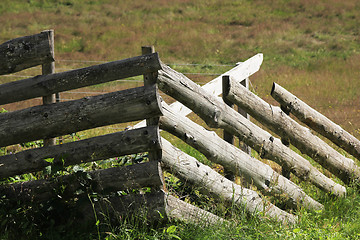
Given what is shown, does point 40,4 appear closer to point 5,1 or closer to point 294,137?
point 5,1

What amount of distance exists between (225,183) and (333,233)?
103cm

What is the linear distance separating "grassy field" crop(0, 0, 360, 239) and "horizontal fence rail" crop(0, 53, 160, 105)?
114 inches

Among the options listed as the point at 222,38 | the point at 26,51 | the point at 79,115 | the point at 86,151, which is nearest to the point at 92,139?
the point at 86,151

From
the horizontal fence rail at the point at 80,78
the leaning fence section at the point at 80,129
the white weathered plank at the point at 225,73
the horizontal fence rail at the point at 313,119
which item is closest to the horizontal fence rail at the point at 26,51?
the leaning fence section at the point at 80,129

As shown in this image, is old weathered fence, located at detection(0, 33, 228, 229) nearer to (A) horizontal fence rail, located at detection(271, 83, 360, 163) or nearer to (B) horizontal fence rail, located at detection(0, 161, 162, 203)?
(B) horizontal fence rail, located at detection(0, 161, 162, 203)

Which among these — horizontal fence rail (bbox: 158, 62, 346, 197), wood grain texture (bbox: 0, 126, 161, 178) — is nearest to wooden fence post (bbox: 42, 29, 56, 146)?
wood grain texture (bbox: 0, 126, 161, 178)

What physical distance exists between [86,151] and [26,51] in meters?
0.99

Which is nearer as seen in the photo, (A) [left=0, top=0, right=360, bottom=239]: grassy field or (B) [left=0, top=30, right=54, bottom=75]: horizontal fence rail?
(B) [left=0, top=30, right=54, bottom=75]: horizontal fence rail

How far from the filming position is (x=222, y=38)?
60.8 feet

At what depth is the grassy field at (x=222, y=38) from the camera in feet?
39.4

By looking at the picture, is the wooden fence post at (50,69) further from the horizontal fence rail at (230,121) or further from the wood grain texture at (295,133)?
the wood grain texture at (295,133)

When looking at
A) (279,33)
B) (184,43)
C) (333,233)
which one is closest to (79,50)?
(184,43)

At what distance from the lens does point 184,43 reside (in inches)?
704

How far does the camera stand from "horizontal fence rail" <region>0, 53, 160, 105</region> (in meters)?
3.50
